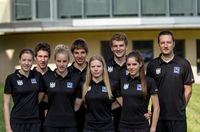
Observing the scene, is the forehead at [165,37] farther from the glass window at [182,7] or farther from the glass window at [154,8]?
the glass window at [182,7]

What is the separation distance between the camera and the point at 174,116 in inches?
252

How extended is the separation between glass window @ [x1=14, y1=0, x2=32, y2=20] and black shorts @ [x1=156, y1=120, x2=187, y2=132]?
15.8 meters

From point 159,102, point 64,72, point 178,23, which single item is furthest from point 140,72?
point 178,23

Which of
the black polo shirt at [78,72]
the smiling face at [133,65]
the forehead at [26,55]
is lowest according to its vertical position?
the black polo shirt at [78,72]

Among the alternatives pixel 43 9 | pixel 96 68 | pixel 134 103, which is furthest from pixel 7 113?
pixel 43 9

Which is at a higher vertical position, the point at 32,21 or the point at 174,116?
the point at 32,21

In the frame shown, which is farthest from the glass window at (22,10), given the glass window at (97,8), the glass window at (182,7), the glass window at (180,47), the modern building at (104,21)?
the glass window at (180,47)

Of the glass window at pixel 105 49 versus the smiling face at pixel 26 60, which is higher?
the glass window at pixel 105 49

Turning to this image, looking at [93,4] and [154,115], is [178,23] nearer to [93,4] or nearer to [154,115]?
[93,4]

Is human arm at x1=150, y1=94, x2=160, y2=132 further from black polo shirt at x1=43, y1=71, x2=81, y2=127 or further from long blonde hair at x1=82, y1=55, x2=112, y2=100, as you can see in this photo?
black polo shirt at x1=43, y1=71, x2=81, y2=127

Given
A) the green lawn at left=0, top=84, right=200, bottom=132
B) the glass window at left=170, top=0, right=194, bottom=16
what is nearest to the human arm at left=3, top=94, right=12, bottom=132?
the green lawn at left=0, top=84, right=200, bottom=132

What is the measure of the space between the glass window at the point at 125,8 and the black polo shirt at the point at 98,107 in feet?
48.8

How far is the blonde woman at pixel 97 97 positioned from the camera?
608cm

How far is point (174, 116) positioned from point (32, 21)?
50.8ft
